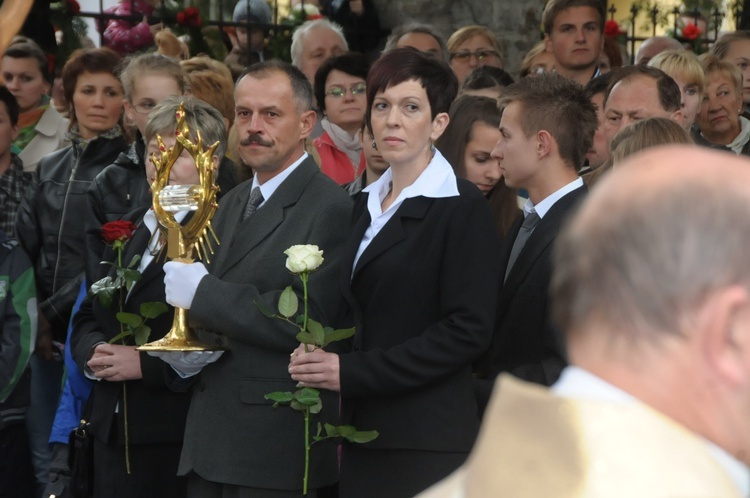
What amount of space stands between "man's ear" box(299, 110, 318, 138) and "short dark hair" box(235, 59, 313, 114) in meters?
0.02

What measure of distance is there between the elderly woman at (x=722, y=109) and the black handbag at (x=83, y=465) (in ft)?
13.4

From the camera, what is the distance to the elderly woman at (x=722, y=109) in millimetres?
7273

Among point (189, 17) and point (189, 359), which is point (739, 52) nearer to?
point (189, 17)

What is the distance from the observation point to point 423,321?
12.8 ft

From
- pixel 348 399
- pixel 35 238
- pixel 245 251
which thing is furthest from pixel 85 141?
pixel 348 399

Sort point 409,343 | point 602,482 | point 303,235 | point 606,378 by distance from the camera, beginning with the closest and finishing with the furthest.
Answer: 1. point 602,482
2. point 606,378
3. point 409,343
4. point 303,235

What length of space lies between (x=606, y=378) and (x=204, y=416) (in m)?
3.06

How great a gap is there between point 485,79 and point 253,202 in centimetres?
267

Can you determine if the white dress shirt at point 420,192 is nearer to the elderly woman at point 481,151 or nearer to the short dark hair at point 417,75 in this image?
the short dark hair at point 417,75

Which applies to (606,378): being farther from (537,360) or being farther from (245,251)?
(245,251)

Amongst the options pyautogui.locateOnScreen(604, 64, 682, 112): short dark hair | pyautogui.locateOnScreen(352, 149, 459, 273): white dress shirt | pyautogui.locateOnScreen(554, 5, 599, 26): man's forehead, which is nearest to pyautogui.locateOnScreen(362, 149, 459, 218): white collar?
pyautogui.locateOnScreen(352, 149, 459, 273): white dress shirt

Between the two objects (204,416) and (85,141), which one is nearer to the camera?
(204,416)

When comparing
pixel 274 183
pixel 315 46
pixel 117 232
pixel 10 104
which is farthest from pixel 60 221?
pixel 315 46

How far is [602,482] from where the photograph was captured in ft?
4.33
